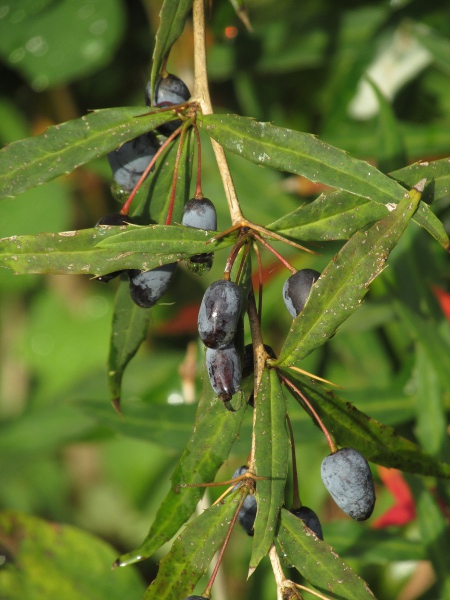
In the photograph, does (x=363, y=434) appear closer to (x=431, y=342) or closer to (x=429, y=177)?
(x=429, y=177)

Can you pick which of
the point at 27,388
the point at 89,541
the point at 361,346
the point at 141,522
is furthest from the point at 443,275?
the point at 27,388

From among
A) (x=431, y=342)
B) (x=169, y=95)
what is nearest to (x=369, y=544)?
(x=431, y=342)

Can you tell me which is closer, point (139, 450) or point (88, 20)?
point (88, 20)

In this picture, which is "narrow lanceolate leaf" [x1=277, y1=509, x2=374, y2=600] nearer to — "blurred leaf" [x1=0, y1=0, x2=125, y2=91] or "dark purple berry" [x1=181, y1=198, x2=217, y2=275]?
"dark purple berry" [x1=181, y1=198, x2=217, y2=275]

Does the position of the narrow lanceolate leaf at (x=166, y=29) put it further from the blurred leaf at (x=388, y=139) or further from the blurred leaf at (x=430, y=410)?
the blurred leaf at (x=430, y=410)

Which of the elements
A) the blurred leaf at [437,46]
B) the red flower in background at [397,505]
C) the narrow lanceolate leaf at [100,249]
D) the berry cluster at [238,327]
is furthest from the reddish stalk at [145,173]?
the blurred leaf at [437,46]

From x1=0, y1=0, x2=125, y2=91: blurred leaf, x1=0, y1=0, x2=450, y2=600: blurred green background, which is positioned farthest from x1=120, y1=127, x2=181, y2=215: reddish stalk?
x1=0, y1=0, x2=125, y2=91: blurred leaf

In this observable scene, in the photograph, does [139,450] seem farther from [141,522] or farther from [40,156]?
[40,156]

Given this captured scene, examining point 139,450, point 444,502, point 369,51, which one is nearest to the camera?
point 444,502
